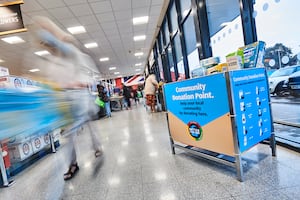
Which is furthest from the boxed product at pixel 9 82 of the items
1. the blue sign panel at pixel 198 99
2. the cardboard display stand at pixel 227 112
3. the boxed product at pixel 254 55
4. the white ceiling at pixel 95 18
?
the boxed product at pixel 254 55

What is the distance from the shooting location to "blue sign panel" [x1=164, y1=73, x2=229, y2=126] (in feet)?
5.47

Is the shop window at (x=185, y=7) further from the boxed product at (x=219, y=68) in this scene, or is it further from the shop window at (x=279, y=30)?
the boxed product at (x=219, y=68)

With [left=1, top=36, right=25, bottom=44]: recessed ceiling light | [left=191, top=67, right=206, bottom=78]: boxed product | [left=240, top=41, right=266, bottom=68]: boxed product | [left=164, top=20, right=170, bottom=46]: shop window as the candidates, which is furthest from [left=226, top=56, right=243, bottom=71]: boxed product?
[left=1, top=36, right=25, bottom=44]: recessed ceiling light

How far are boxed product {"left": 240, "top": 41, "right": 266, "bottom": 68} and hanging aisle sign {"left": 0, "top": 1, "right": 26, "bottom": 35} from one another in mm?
3467

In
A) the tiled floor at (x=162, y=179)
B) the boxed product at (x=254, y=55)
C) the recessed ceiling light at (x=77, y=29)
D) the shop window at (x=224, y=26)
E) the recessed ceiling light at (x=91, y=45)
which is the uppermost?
the recessed ceiling light at (x=91, y=45)

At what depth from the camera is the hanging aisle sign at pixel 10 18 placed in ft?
10.9

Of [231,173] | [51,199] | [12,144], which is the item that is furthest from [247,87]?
[12,144]

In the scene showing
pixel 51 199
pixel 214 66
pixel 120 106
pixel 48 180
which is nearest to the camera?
pixel 51 199

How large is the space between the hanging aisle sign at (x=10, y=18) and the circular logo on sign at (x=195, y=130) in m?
3.21

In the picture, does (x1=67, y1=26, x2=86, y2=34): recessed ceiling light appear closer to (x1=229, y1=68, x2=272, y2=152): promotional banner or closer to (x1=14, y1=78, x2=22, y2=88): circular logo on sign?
(x1=14, y1=78, x2=22, y2=88): circular logo on sign

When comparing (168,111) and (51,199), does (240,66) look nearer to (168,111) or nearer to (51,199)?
(168,111)

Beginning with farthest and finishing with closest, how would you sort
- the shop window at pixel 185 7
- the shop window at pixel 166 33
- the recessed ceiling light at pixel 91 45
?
the recessed ceiling light at pixel 91 45
the shop window at pixel 166 33
the shop window at pixel 185 7

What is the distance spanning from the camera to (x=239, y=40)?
2.74 meters

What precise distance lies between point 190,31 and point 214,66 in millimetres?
3250
